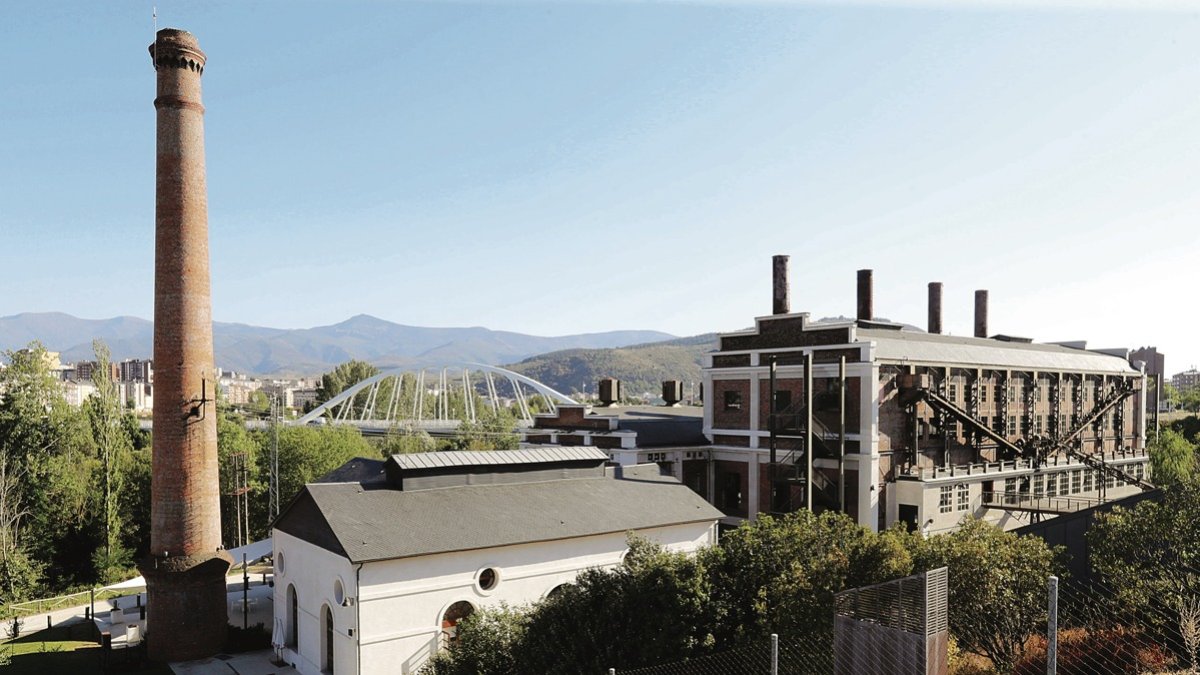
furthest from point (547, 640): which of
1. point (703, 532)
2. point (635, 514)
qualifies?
point (703, 532)

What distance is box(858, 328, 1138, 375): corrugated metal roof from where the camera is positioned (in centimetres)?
3662

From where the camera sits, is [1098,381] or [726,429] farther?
[1098,381]

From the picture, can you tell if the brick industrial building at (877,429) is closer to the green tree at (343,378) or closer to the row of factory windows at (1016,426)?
the row of factory windows at (1016,426)

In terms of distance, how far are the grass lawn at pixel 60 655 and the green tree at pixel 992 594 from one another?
24.2 meters

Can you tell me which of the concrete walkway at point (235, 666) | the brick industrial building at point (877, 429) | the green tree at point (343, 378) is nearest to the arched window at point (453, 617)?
the concrete walkway at point (235, 666)

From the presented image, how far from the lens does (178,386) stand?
85.6ft

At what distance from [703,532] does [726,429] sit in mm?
12517

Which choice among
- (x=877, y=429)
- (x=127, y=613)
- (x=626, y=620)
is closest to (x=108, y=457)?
(x=127, y=613)

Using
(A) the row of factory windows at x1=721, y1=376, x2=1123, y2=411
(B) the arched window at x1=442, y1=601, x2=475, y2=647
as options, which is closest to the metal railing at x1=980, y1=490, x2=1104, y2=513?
(A) the row of factory windows at x1=721, y1=376, x2=1123, y2=411

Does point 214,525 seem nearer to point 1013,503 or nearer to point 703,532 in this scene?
point 703,532

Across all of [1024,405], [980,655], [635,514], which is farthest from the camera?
[1024,405]

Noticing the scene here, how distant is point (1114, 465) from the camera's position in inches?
1885

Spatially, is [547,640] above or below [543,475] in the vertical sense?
below

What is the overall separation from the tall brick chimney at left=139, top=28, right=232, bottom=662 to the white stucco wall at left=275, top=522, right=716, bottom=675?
10.2 feet
